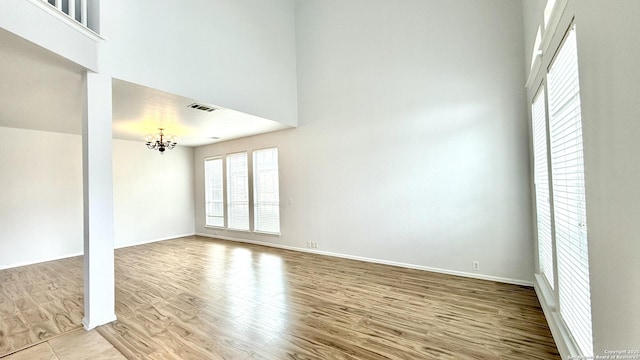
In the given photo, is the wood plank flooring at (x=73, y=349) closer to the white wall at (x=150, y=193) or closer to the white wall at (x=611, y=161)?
the white wall at (x=611, y=161)

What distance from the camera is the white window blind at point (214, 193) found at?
7680 millimetres

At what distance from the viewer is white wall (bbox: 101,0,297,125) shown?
123 inches

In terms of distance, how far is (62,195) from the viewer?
5770 mm

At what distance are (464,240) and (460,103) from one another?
212 centimetres

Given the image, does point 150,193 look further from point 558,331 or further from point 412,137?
point 558,331

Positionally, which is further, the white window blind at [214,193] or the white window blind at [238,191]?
the white window blind at [214,193]

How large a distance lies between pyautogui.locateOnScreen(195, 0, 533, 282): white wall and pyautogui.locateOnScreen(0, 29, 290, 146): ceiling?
58.8 inches

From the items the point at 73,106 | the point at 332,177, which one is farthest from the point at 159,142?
the point at 332,177

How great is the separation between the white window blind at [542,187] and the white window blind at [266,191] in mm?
4780

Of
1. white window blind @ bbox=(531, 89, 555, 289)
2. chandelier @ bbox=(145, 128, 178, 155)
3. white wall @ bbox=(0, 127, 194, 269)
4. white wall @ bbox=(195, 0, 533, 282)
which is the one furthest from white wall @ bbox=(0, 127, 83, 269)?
white window blind @ bbox=(531, 89, 555, 289)

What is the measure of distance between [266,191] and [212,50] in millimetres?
3365

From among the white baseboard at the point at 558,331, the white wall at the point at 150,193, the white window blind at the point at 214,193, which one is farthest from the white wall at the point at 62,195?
the white baseboard at the point at 558,331

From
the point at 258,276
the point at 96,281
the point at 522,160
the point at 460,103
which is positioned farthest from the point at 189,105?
the point at 522,160

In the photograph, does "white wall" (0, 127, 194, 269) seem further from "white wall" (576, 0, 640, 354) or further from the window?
"white wall" (576, 0, 640, 354)
